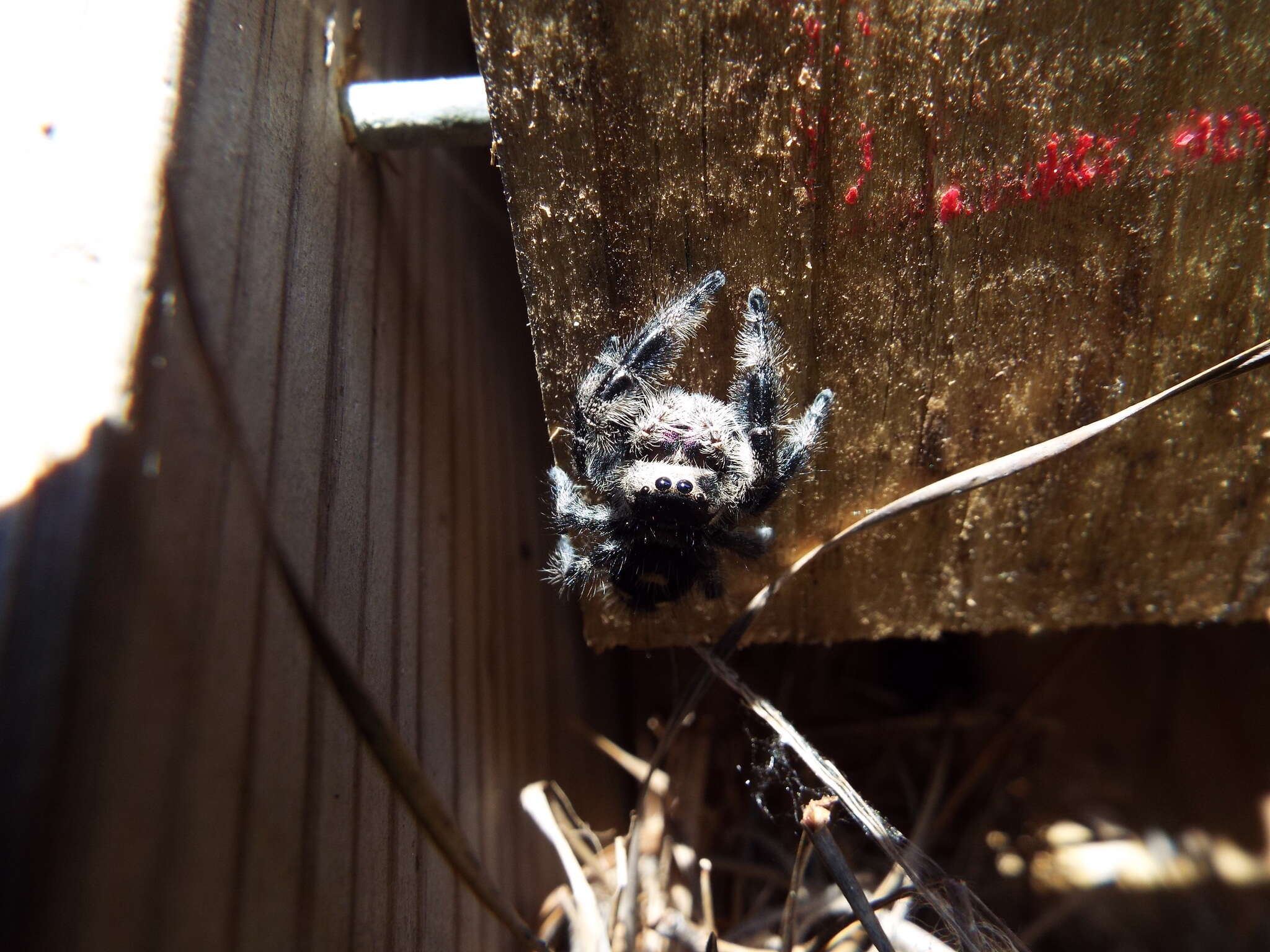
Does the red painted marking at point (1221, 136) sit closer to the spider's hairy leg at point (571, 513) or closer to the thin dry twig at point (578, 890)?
the spider's hairy leg at point (571, 513)

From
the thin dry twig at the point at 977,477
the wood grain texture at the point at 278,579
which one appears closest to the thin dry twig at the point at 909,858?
the thin dry twig at the point at 977,477

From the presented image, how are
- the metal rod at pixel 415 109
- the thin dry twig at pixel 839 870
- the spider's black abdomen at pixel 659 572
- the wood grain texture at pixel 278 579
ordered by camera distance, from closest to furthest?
the wood grain texture at pixel 278 579, the thin dry twig at pixel 839 870, the metal rod at pixel 415 109, the spider's black abdomen at pixel 659 572

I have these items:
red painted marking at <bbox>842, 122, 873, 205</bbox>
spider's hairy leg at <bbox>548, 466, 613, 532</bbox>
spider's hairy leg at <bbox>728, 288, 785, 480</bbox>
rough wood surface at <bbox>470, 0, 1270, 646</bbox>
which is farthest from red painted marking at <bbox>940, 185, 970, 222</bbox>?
spider's hairy leg at <bbox>548, 466, 613, 532</bbox>

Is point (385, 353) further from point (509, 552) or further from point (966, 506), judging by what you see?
point (966, 506)

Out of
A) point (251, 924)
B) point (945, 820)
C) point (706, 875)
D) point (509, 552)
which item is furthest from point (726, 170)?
point (945, 820)

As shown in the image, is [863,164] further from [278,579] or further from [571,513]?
[278,579]

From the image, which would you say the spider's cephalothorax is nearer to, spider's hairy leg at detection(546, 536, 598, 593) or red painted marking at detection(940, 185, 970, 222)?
spider's hairy leg at detection(546, 536, 598, 593)
